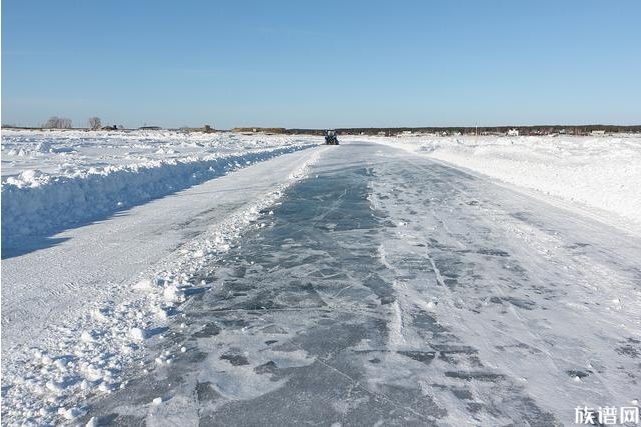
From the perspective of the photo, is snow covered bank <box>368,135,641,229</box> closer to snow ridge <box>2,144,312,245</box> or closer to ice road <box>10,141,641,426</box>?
ice road <box>10,141,641,426</box>

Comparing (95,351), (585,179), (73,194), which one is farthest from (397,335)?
(585,179)

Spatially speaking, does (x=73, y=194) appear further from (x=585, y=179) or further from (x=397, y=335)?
(x=585, y=179)

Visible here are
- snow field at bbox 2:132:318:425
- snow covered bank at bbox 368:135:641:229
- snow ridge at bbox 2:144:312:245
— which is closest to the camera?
snow field at bbox 2:132:318:425

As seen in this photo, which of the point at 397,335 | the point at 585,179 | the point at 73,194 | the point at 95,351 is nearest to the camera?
the point at 95,351

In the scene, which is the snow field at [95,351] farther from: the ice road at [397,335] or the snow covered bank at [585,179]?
the snow covered bank at [585,179]

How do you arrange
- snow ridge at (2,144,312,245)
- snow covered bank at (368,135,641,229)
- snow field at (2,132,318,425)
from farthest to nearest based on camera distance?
1. snow covered bank at (368,135,641,229)
2. snow ridge at (2,144,312,245)
3. snow field at (2,132,318,425)

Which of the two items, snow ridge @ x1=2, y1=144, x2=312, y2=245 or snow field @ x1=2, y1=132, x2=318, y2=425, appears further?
snow ridge @ x1=2, y1=144, x2=312, y2=245

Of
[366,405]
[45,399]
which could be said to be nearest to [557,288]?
[366,405]

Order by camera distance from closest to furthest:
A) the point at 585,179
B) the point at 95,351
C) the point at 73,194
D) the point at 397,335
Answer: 1. the point at 95,351
2. the point at 397,335
3. the point at 73,194
4. the point at 585,179

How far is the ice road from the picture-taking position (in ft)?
11.3

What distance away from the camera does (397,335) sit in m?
4.64

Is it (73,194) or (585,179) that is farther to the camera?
(585,179)

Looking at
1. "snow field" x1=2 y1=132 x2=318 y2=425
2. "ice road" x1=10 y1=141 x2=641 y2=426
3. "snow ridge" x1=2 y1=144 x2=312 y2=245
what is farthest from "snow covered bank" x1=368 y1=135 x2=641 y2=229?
"snow ridge" x1=2 y1=144 x2=312 y2=245

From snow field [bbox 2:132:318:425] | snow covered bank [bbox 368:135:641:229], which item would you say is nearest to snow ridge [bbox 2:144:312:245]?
snow field [bbox 2:132:318:425]
